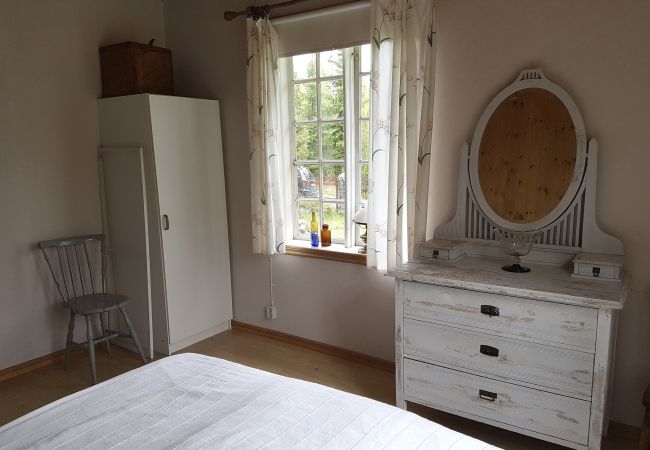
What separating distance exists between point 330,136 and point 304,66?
0.51 m

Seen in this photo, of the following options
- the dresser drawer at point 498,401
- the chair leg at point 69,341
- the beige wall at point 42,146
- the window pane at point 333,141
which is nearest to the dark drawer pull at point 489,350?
the dresser drawer at point 498,401

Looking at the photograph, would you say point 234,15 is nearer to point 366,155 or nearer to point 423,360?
point 366,155

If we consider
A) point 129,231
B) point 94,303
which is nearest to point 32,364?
point 94,303

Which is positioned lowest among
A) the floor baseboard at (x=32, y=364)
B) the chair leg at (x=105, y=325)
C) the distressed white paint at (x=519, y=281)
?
the floor baseboard at (x=32, y=364)

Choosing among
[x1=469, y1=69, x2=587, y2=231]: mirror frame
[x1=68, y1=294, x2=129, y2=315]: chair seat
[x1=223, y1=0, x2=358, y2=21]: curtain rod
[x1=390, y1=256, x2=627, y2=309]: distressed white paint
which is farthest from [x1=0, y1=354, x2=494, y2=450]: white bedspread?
[x1=223, y1=0, x2=358, y2=21]: curtain rod

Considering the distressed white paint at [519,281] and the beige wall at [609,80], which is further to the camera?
the beige wall at [609,80]

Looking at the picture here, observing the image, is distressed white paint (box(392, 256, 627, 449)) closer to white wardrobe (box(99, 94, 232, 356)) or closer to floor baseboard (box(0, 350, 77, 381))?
white wardrobe (box(99, 94, 232, 356))

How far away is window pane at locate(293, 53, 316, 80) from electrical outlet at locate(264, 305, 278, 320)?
1.62 metres

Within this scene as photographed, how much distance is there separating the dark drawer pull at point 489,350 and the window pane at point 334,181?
55.9 inches

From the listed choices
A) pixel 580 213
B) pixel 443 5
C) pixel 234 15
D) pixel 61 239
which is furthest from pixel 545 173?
pixel 61 239

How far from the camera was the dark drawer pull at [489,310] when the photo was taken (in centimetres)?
204

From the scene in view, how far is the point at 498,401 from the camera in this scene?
6.85ft

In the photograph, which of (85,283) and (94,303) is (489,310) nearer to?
(94,303)

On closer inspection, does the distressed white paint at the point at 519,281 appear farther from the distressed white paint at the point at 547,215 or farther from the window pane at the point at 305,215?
the window pane at the point at 305,215
